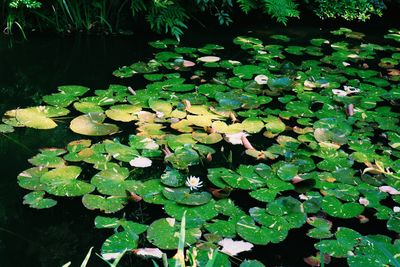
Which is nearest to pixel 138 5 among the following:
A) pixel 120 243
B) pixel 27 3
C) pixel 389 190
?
pixel 27 3

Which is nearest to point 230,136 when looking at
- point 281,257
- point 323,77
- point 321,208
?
point 321,208

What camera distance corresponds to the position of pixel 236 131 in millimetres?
2641

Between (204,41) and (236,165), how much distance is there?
1929mm

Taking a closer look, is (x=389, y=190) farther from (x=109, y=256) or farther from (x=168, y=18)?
(x=168, y=18)

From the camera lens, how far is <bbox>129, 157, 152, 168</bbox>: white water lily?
230 centimetres

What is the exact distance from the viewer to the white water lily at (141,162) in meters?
2.30

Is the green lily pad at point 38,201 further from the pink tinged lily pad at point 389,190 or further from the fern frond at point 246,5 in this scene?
the fern frond at point 246,5

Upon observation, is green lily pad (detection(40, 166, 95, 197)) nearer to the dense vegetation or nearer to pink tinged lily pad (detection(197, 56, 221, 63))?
pink tinged lily pad (detection(197, 56, 221, 63))

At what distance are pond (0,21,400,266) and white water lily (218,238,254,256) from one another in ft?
0.10

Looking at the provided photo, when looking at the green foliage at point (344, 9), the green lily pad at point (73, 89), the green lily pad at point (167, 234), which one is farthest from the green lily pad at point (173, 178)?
the green foliage at point (344, 9)

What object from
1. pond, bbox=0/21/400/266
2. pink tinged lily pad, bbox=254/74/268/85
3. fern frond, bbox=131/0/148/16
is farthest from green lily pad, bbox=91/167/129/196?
fern frond, bbox=131/0/148/16

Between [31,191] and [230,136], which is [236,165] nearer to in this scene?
[230,136]

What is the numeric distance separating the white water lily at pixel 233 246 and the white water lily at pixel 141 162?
580mm

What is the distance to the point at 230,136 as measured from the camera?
258cm
